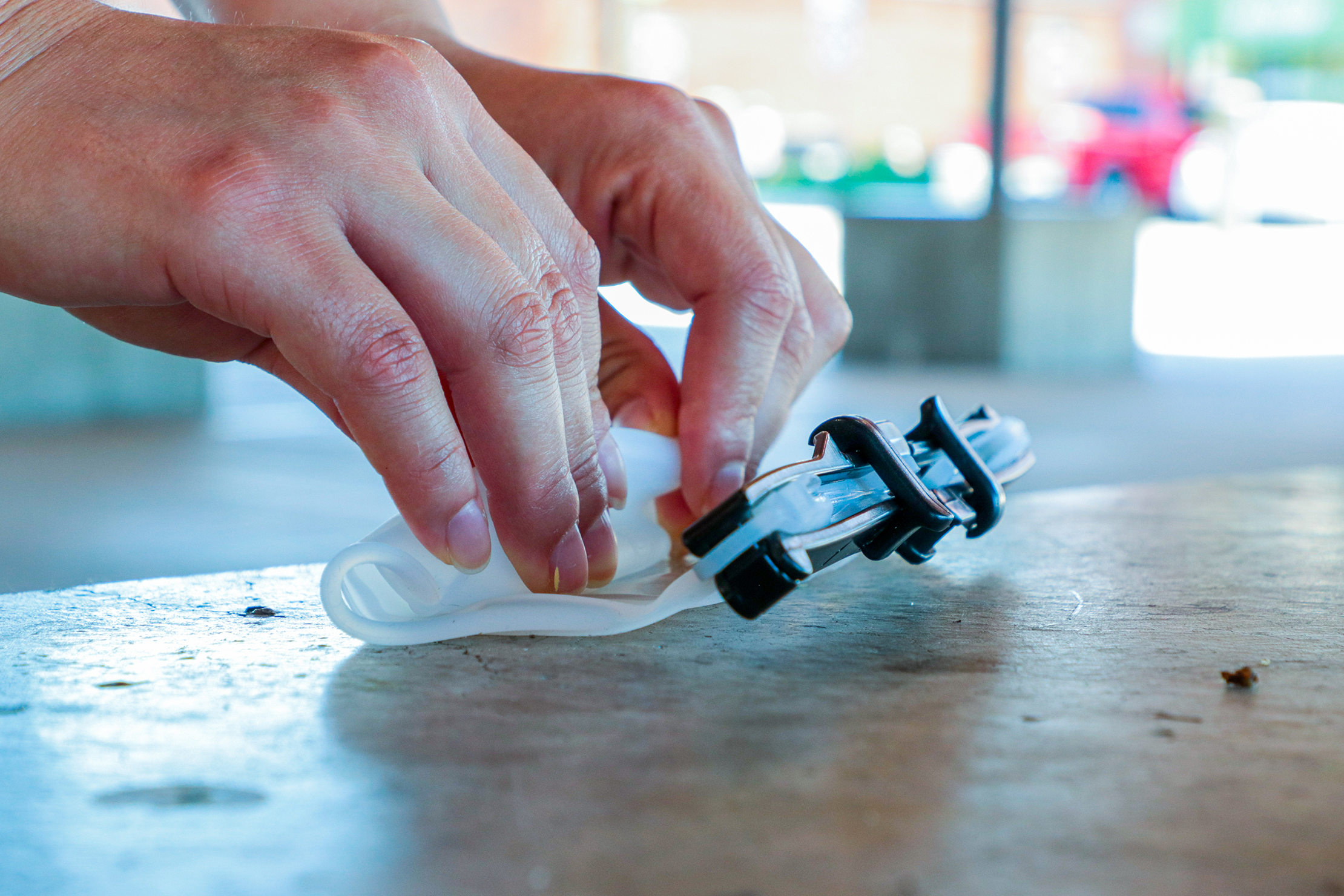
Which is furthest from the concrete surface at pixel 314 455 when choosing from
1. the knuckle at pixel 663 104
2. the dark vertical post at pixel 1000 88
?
the dark vertical post at pixel 1000 88

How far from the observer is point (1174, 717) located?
576mm

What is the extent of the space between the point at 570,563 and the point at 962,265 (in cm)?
602

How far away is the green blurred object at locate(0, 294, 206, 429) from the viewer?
441 cm

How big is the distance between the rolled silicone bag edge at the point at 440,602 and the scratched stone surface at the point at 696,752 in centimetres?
1

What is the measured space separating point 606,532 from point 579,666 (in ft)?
0.57

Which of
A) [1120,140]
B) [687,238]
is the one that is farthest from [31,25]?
[1120,140]

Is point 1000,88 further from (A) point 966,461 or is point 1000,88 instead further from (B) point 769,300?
(A) point 966,461

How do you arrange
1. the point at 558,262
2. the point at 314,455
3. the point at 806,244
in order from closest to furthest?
1. the point at 558,262
2. the point at 314,455
3. the point at 806,244

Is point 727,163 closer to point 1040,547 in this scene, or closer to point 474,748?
point 1040,547

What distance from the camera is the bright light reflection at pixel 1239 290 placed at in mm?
6637

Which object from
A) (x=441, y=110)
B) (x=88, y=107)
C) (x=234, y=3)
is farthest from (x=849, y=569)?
(x=234, y=3)

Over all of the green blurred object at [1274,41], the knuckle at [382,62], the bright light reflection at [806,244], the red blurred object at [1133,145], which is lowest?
the bright light reflection at [806,244]

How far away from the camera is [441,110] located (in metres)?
0.75

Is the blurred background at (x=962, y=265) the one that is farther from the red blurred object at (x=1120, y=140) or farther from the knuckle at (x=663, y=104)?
the knuckle at (x=663, y=104)
